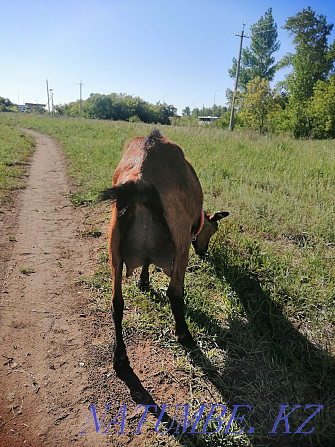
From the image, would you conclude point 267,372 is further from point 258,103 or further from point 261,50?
point 261,50

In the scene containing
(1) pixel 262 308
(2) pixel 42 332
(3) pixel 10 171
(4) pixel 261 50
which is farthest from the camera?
(4) pixel 261 50

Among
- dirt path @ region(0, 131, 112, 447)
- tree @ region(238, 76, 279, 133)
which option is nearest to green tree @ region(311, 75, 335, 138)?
tree @ region(238, 76, 279, 133)

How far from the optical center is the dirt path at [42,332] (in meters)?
1.91

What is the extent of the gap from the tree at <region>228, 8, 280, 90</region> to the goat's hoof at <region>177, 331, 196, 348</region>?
44.5 m

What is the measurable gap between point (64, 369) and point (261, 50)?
47.6m

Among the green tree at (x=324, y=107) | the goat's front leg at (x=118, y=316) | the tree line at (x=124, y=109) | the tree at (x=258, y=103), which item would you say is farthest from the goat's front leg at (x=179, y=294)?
the tree line at (x=124, y=109)

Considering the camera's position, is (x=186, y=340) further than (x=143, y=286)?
No

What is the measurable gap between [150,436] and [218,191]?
14.8 feet

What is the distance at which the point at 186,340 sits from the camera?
99.6 inches

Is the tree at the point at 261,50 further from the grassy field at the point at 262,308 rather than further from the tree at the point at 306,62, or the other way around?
the grassy field at the point at 262,308

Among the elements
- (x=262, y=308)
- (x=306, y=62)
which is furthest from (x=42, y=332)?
(x=306, y=62)

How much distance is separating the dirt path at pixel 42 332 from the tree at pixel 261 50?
43.1 m

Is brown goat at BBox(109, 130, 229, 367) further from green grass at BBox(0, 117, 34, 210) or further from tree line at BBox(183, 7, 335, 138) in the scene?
tree line at BBox(183, 7, 335, 138)

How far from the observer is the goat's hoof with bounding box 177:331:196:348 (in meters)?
2.52
